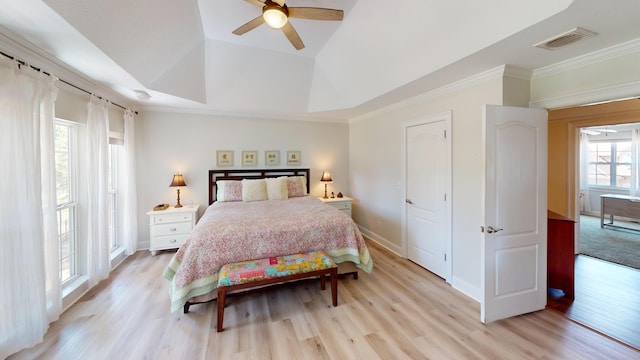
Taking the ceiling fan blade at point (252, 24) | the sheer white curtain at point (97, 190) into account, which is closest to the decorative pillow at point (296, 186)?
the sheer white curtain at point (97, 190)

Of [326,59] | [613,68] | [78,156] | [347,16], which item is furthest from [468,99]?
[78,156]

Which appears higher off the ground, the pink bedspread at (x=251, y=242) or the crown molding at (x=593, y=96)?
the crown molding at (x=593, y=96)

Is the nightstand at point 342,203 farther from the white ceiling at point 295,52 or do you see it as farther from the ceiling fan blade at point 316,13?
the ceiling fan blade at point 316,13

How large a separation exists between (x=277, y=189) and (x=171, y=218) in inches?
70.5

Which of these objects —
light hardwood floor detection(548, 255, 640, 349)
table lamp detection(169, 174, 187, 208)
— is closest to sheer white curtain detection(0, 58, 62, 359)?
table lamp detection(169, 174, 187, 208)

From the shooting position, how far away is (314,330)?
2225mm

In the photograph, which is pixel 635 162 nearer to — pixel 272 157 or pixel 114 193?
pixel 272 157

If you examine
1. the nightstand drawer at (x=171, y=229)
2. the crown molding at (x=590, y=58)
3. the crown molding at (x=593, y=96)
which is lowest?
the nightstand drawer at (x=171, y=229)

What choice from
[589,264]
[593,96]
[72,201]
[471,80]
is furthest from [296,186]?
[589,264]

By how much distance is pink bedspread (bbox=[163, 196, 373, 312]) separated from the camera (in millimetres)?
2414

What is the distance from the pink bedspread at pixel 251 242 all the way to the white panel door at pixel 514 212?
4.29 feet

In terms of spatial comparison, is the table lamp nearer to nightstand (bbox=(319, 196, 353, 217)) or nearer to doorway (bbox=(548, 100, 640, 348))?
nightstand (bbox=(319, 196, 353, 217))

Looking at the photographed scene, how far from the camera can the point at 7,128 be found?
5.87ft

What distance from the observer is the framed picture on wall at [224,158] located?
468 cm
